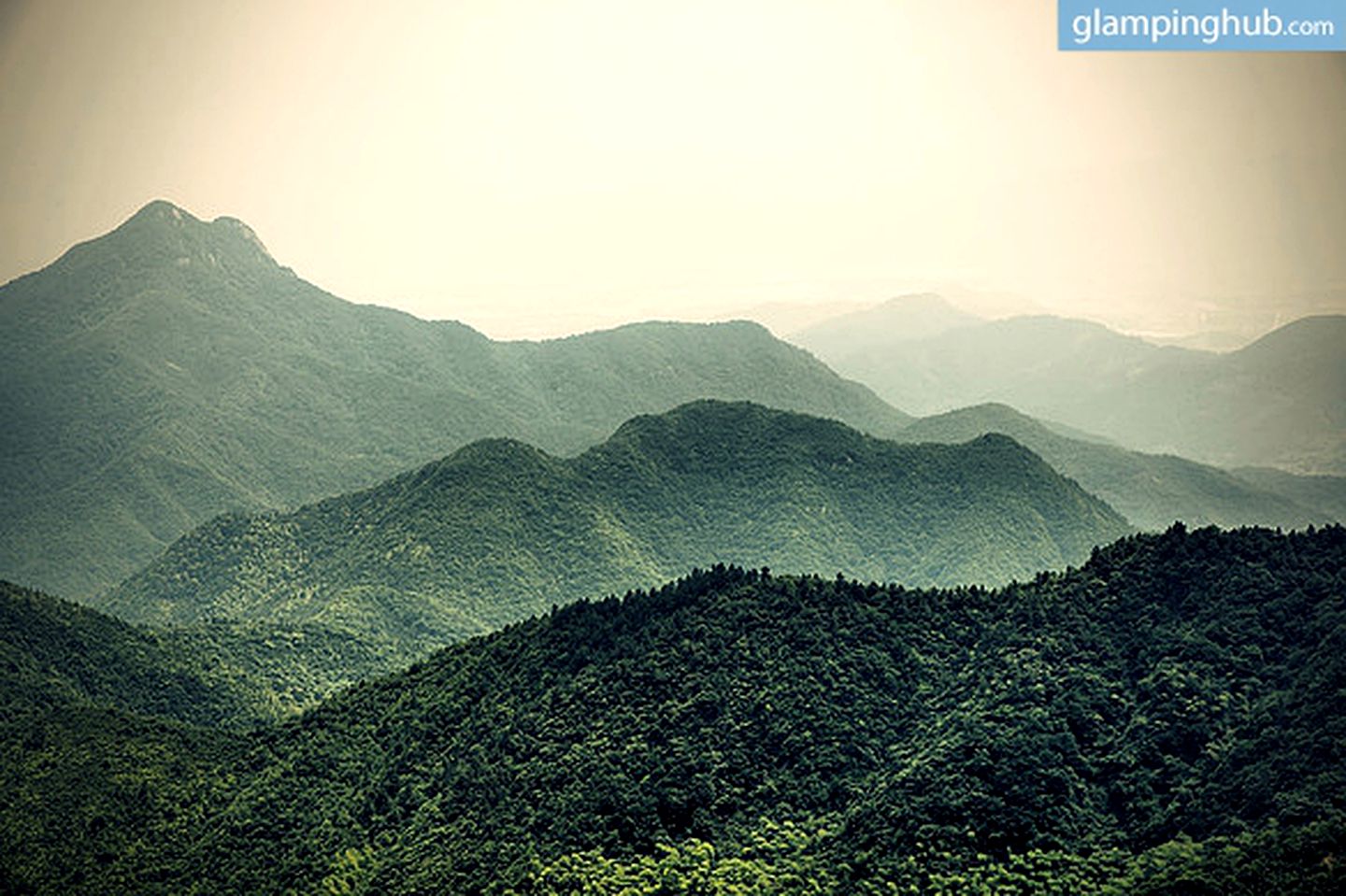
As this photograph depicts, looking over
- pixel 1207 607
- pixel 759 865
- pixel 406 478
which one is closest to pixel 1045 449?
pixel 406 478

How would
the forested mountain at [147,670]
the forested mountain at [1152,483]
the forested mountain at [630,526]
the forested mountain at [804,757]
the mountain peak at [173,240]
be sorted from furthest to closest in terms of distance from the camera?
the mountain peak at [173,240]
the forested mountain at [1152,483]
the forested mountain at [630,526]
the forested mountain at [147,670]
the forested mountain at [804,757]

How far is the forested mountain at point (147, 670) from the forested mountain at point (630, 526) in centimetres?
1058

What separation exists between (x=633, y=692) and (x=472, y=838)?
7.62 m

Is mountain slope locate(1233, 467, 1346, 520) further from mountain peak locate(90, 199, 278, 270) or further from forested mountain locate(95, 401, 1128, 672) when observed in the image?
mountain peak locate(90, 199, 278, 270)

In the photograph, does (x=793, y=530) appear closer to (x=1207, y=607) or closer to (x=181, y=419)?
(x=1207, y=607)

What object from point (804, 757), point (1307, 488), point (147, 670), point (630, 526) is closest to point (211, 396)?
point (630, 526)

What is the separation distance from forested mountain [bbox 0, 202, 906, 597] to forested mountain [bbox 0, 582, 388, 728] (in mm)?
55756

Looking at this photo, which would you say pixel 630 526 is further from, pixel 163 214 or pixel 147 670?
pixel 163 214

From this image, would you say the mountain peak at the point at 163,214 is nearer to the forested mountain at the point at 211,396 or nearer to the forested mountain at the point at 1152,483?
the forested mountain at the point at 211,396

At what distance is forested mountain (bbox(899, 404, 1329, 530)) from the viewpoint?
141500 millimetres

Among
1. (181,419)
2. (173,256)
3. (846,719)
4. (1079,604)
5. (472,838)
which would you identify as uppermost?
(173,256)

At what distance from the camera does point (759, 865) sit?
1406 inches

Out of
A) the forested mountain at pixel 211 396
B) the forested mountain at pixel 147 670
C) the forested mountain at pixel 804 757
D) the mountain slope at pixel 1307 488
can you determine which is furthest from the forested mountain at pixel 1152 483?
the forested mountain at pixel 804 757

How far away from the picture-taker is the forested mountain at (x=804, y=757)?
33031 mm
